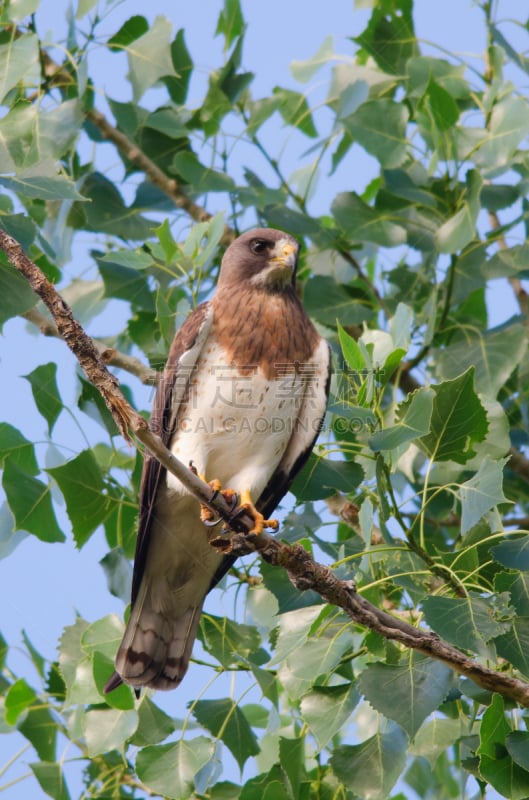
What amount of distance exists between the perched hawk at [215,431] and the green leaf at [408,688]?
90 centimetres

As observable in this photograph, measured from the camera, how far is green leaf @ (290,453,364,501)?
3.19m

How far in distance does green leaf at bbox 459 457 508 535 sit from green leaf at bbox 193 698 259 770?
3.28ft

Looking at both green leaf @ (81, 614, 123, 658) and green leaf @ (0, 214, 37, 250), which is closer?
green leaf @ (0, 214, 37, 250)

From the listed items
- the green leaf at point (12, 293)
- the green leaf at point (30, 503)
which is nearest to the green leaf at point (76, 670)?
the green leaf at point (30, 503)

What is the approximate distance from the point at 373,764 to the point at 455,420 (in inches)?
42.1

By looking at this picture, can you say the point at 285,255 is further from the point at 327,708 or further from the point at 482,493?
the point at 327,708

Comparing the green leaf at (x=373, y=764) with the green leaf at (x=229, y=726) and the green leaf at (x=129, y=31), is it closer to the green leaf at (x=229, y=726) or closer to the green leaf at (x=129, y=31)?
the green leaf at (x=229, y=726)

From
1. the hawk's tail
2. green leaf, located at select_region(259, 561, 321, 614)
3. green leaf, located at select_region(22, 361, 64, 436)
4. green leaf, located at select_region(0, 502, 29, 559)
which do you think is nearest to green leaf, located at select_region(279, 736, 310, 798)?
green leaf, located at select_region(259, 561, 321, 614)

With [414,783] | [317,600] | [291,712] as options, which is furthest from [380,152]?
[414,783]

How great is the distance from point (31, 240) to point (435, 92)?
5.55 ft

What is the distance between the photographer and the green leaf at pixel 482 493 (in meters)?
2.82

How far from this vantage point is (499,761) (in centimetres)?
273

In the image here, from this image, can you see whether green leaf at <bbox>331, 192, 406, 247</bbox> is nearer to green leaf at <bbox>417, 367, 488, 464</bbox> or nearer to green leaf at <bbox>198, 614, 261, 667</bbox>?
green leaf at <bbox>417, 367, 488, 464</bbox>

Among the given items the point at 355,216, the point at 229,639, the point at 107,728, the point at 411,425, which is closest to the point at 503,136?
the point at 355,216
